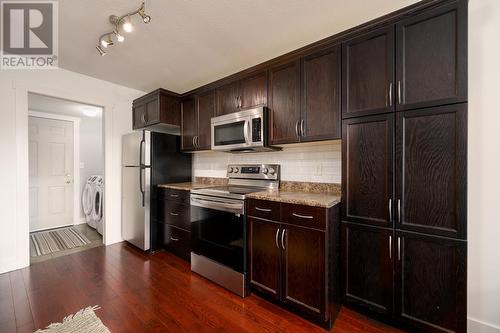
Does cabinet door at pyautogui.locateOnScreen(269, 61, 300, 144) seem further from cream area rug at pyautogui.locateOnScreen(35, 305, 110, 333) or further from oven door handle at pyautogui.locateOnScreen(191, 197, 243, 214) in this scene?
cream area rug at pyautogui.locateOnScreen(35, 305, 110, 333)

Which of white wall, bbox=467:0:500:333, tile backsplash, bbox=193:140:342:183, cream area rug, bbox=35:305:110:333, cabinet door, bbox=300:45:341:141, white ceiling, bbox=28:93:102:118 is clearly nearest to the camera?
white wall, bbox=467:0:500:333

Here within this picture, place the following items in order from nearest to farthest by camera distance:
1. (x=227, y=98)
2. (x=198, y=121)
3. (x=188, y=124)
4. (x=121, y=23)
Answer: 1. (x=121, y=23)
2. (x=227, y=98)
3. (x=198, y=121)
4. (x=188, y=124)

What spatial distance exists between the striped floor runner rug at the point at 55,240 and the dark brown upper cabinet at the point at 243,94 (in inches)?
122

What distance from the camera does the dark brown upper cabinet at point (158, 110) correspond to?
315 cm

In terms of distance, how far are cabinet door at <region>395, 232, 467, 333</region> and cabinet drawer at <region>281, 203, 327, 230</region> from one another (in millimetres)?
550

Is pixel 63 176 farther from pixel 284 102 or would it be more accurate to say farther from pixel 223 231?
pixel 284 102

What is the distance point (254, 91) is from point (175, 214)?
186 centimetres

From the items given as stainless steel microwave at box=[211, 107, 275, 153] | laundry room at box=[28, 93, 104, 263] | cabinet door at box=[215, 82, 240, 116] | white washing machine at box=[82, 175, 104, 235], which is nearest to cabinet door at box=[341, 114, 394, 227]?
stainless steel microwave at box=[211, 107, 275, 153]

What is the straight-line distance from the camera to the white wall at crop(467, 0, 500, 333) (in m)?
1.46

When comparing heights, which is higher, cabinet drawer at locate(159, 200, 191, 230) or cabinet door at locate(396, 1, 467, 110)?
cabinet door at locate(396, 1, 467, 110)

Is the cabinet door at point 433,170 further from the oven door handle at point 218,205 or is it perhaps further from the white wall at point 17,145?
the white wall at point 17,145

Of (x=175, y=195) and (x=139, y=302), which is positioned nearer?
(x=139, y=302)

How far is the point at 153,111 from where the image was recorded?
10.6 ft

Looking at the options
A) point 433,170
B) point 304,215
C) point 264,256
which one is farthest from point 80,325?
point 433,170
